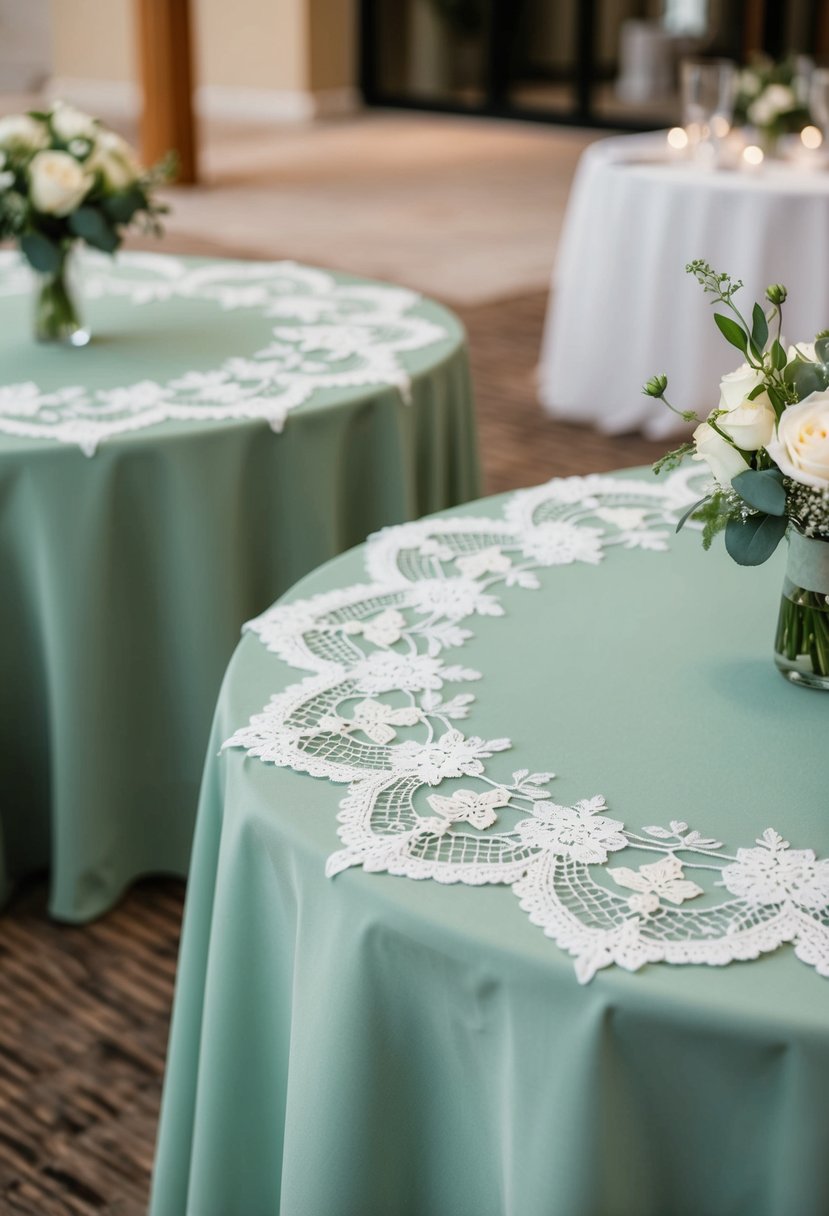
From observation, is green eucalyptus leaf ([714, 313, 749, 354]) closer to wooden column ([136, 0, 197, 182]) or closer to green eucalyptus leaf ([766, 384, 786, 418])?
green eucalyptus leaf ([766, 384, 786, 418])

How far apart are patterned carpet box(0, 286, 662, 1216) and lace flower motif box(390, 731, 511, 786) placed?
88 centimetres

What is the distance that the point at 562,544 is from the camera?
1.81 meters

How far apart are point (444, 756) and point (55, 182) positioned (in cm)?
154

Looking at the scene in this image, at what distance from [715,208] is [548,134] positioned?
24.2 ft

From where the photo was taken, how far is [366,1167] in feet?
4.08

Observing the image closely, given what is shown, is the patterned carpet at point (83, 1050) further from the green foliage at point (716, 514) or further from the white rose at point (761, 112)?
the white rose at point (761, 112)

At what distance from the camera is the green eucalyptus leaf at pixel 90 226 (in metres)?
2.53

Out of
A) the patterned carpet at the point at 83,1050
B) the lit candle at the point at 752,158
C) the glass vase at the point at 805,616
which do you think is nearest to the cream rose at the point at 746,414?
the glass vase at the point at 805,616

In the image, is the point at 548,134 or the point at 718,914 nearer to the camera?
the point at 718,914

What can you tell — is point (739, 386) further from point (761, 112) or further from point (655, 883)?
point (761, 112)

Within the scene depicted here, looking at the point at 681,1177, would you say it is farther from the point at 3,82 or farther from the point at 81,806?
the point at 3,82

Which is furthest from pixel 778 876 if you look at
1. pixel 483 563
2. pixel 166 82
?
pixel 166 82

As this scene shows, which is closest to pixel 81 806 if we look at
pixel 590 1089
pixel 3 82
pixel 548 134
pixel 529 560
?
pixel 529 560

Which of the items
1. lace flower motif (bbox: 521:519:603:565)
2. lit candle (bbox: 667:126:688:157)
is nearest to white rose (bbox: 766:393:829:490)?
lace flower motif (bbox: 521:519:603:565)
